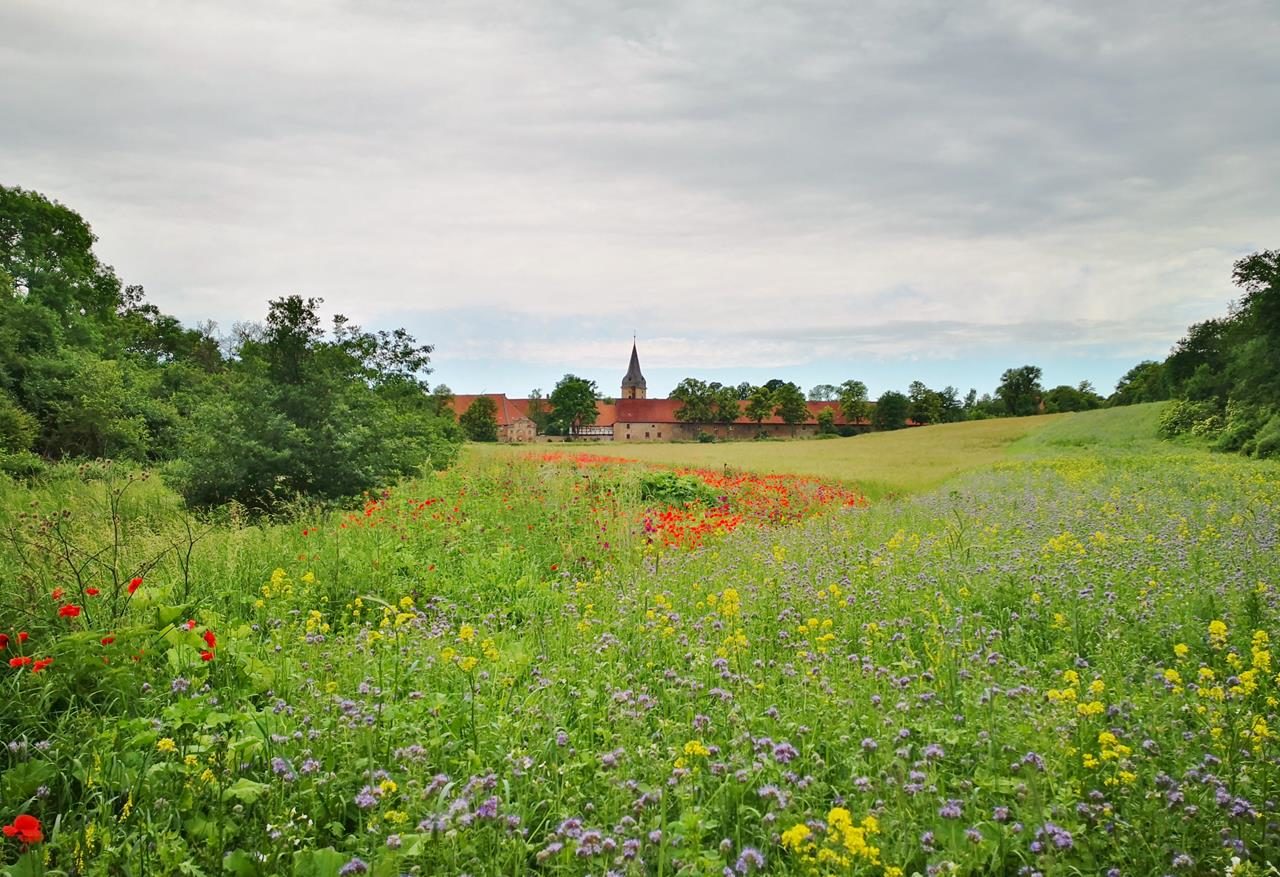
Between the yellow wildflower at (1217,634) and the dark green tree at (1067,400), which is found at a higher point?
the dark green tree at (1067,400)

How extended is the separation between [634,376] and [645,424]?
22.8 m

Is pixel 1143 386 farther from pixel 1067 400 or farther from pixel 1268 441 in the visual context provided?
pixel 1268 441

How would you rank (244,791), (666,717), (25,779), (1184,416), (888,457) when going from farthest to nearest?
(888,457), (1184,416), (666,717), (25,779), (244,791)

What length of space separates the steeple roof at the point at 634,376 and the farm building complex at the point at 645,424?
12869 millimetres

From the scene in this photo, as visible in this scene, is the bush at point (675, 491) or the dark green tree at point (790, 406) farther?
the dark green tree at point (790, 406)

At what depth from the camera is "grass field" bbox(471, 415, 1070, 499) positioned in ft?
74.7

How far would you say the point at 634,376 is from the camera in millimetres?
121125

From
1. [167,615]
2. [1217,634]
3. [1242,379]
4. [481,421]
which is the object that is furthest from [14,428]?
[481,421]

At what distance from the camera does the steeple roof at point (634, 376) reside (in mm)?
121125

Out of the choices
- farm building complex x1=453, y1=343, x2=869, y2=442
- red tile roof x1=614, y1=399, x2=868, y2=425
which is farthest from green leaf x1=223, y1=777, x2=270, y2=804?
red tile roof x1=614, y1=399, x2=868, y2=425

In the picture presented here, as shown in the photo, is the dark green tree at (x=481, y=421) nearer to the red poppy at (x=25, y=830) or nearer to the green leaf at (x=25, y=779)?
the green leaf at (x=25, y=779)

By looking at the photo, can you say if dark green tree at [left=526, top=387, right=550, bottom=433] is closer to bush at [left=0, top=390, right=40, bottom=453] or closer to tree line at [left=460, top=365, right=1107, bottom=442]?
tree line at [left=460, top=365, right=1107, bottom=442]

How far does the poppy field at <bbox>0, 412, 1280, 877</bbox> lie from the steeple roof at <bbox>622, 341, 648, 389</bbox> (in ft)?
375

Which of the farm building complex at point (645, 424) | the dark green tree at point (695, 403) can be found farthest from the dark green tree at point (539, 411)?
the dark green tree at point (695, 403)
